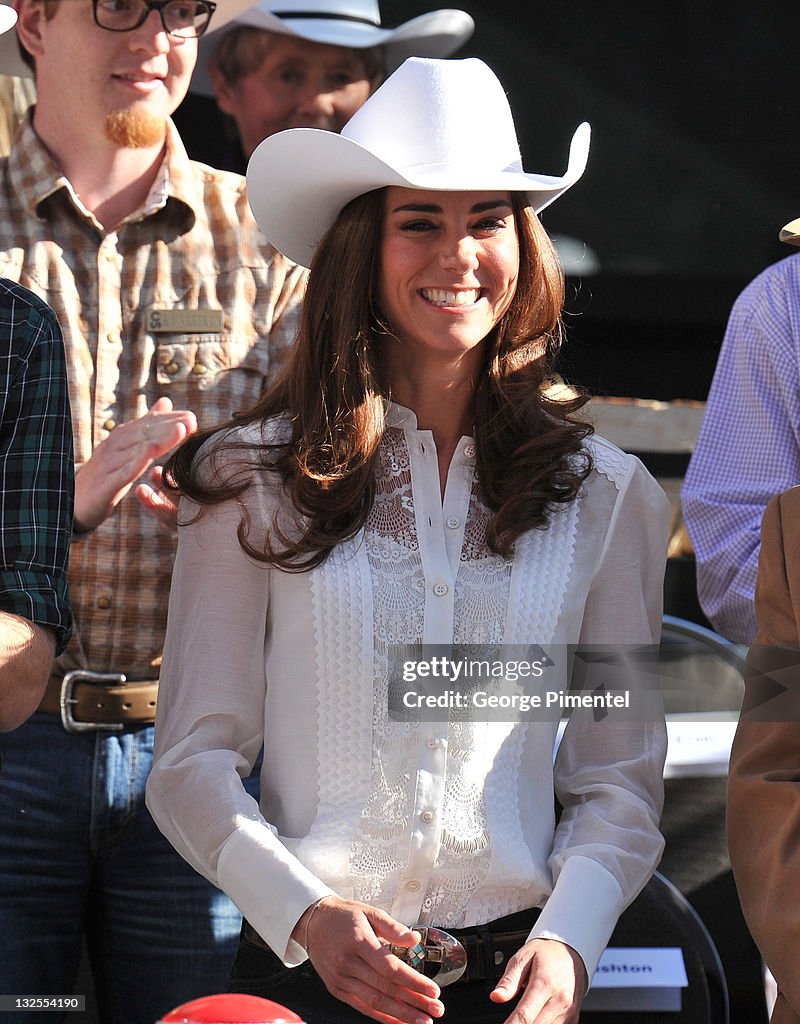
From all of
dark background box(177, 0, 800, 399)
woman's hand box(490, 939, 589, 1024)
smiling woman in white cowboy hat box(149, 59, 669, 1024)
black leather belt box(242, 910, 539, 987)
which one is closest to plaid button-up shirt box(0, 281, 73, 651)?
smiling woman in white cowboy hat box(149, 59, 669, 1024)

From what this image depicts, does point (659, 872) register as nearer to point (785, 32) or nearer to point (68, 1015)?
point (68, 1015)

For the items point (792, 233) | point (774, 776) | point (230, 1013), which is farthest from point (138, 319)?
point (230, 1013)

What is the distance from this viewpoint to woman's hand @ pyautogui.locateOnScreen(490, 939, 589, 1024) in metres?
1.80

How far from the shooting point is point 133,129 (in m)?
2.74

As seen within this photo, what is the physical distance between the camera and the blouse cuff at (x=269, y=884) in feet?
6.18

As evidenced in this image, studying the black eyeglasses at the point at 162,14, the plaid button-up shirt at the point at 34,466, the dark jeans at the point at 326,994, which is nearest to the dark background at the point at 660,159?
the black eyeglasses at the point at 162,14

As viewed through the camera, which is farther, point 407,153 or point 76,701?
point 76,701

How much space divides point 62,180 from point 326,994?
1508 millimetres

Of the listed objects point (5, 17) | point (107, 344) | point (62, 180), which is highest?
point (5, 17)

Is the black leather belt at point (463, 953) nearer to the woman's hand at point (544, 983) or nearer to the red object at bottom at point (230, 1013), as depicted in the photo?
the woman's hand at point (544, 983)

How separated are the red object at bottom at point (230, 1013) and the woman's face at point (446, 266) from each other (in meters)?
1.12

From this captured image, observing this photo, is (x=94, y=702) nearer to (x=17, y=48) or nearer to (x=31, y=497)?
(x=31, y=497)

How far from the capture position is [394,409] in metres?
2.25

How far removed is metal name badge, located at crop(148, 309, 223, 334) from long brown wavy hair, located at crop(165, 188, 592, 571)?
→ 0.38 metres
